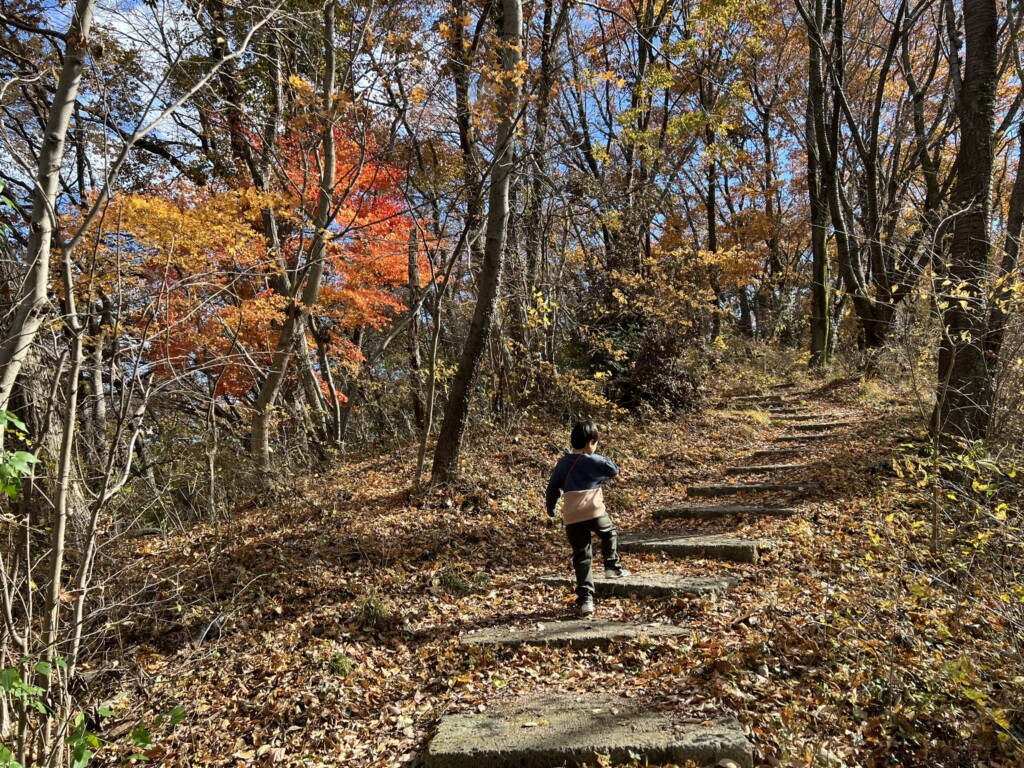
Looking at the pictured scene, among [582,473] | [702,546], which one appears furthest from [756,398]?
[582,473]

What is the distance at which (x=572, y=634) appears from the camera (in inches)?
171

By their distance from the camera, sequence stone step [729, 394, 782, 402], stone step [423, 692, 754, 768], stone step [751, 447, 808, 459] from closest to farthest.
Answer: stone step [423, 692, 754, 768]
stone step [751, 447, 808, 459]
stone step [729, 394, 782, 402]

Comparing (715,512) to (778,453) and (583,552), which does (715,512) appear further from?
(778,453)

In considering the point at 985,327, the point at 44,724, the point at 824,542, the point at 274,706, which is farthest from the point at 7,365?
the point at 985,327

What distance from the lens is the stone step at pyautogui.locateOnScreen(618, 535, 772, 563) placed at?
5.43 metres

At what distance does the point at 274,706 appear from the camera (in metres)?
3.92

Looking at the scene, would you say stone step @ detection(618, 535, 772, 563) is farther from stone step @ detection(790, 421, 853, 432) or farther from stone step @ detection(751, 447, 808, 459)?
stone step @ detection(790, 421, 853, 432)

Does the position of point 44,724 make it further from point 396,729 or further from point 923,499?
point 923,499

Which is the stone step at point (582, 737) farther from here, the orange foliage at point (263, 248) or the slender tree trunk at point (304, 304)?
the slender tree trunk at point (304, 304)

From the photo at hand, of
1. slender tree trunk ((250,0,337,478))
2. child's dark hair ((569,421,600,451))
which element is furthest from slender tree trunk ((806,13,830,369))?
child's dark hair ((569,421,600,451))

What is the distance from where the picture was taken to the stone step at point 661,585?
475 centimetres

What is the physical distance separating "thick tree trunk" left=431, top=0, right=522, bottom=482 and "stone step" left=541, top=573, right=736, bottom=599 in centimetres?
310

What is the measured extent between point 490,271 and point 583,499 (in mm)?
3796

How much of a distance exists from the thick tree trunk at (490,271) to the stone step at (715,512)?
110 inches
